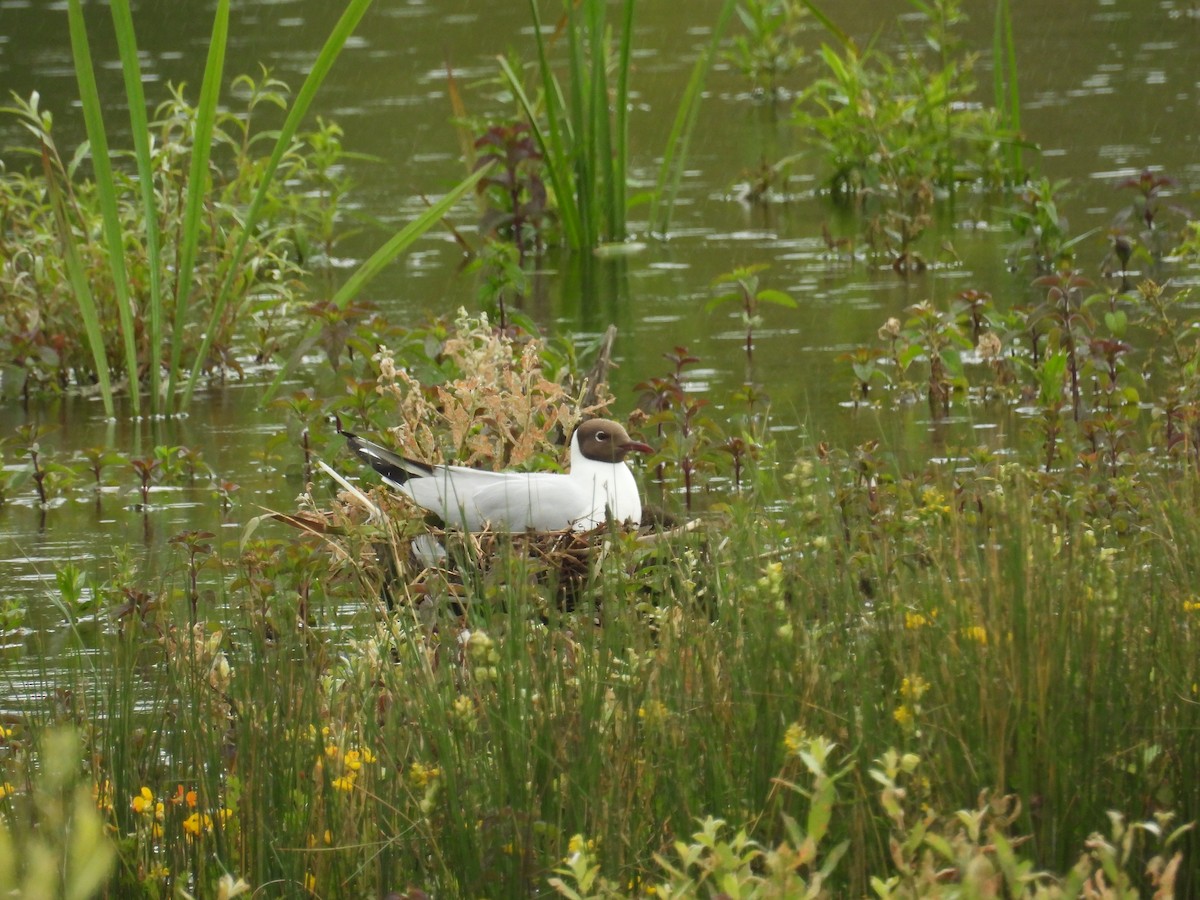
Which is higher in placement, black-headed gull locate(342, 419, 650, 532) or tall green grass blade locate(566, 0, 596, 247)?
tall green grass blade locate(566, 0, 596, 247)

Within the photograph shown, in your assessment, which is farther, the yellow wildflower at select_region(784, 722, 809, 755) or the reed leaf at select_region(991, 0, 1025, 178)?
the reed leaf at select_region(991, 0, 1025, 178)

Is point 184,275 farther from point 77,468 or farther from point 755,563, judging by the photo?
point 755,563

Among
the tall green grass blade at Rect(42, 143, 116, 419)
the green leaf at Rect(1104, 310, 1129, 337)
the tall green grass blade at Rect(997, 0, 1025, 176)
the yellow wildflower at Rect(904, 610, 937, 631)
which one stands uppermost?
the tall green grass blade at Rect(997, 0, 1025, 176)

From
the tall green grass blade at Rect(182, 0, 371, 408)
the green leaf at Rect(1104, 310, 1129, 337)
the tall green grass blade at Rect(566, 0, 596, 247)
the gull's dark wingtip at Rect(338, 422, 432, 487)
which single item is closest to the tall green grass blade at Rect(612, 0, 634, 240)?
the tall green grass blade at Rect(566, 0, 596, 247)

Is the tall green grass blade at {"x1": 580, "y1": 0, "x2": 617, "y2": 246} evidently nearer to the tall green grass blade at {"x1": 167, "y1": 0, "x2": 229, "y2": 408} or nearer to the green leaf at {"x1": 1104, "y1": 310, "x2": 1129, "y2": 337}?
the tall green grass blade at {"x1": 167, "y1": 0, "x2": 229, "y2": 408}

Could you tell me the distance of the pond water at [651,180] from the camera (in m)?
6.05

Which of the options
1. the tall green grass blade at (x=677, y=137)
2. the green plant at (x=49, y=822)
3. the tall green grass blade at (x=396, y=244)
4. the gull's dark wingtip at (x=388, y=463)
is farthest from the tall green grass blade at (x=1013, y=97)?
the green plant at (x=49, y=822)

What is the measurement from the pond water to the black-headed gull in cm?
64

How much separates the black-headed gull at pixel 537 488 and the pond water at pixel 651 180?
643 millimetres

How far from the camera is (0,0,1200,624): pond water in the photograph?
6.05 metres

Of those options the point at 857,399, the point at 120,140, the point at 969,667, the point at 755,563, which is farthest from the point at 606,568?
the point at 120,140

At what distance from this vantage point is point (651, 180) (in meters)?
11.0

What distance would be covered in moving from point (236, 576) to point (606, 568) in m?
1.88

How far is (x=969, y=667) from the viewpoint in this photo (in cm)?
265
